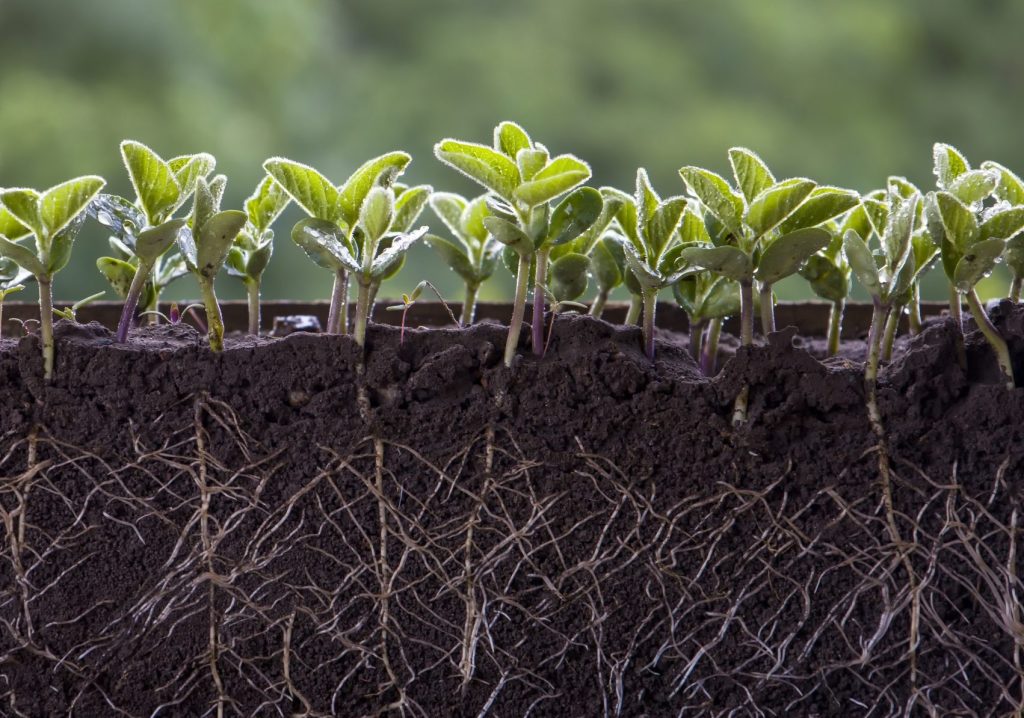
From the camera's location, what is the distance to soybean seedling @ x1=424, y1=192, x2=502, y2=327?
83 cm

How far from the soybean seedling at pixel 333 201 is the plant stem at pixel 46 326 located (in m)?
0.17

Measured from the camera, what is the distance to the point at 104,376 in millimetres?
667

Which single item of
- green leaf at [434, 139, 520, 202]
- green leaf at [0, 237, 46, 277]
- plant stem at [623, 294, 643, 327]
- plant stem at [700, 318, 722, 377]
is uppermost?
green leaf at [434, 139, 520, 202]

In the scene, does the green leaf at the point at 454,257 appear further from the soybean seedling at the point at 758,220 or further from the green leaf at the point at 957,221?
the green leaf at the point at 957,221

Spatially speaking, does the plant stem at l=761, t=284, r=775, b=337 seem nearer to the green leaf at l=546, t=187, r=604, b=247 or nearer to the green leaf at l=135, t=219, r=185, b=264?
the green leaf at l=546, t=187, r=604, b=247

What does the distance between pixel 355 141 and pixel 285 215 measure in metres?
0.41

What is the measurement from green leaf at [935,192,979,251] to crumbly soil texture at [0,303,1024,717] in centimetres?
7

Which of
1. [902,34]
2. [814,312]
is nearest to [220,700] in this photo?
[814,312]

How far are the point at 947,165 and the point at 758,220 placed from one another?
165 mm

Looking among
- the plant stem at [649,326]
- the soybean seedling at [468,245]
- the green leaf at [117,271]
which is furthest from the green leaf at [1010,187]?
the green leaf at [117,271]

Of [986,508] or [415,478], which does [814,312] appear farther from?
[415,478]

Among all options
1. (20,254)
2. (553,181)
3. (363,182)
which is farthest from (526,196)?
(20,254)

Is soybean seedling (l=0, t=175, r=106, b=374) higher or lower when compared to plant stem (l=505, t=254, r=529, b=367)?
higher

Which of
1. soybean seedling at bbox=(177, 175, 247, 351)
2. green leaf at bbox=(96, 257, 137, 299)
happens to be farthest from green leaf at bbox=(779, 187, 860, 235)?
green leaf at bbox=(96, 257, 137, 299)
